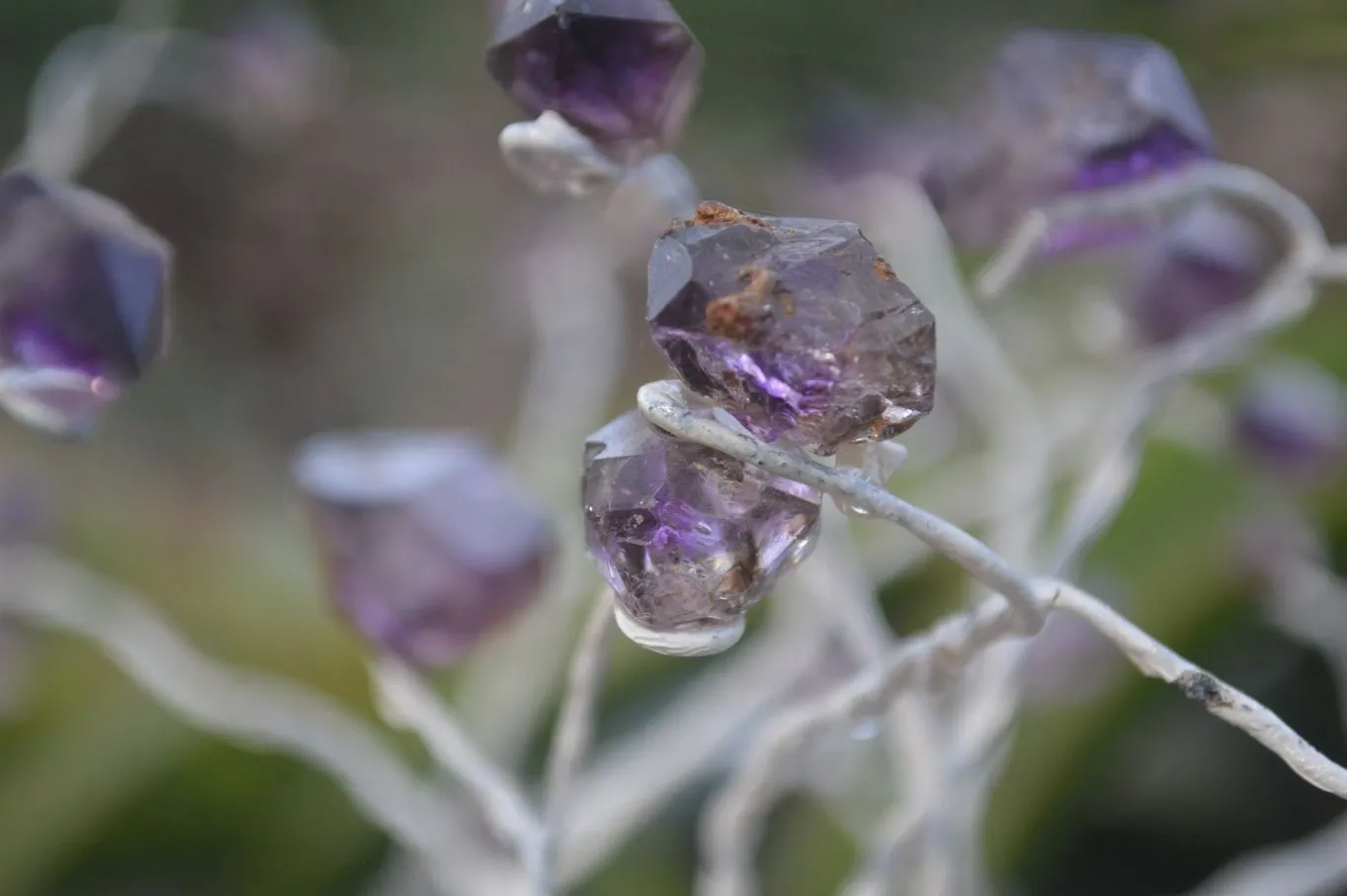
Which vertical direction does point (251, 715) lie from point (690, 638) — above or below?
below

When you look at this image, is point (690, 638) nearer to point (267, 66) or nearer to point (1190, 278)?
point (1190, 278)

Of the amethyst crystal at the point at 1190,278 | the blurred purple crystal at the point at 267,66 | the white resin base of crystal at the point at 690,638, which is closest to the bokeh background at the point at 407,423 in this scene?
the blurred purple crystal at the point at 267,66

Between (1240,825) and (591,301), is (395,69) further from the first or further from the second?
(1240,825)

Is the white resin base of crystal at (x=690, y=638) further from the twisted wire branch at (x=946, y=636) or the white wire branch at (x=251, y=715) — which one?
the white wire branch at (x=251, y=715)

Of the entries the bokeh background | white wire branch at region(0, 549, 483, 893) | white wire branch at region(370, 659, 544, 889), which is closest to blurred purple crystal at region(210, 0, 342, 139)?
the bokeh background

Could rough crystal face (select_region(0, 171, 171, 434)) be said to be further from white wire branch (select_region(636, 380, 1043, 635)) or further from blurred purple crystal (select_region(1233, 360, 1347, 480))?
blurred purple crystal (select_region(1233, 360, 1347, 480))

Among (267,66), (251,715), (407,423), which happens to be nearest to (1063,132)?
(251,715)

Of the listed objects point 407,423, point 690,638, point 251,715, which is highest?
point 690,638
